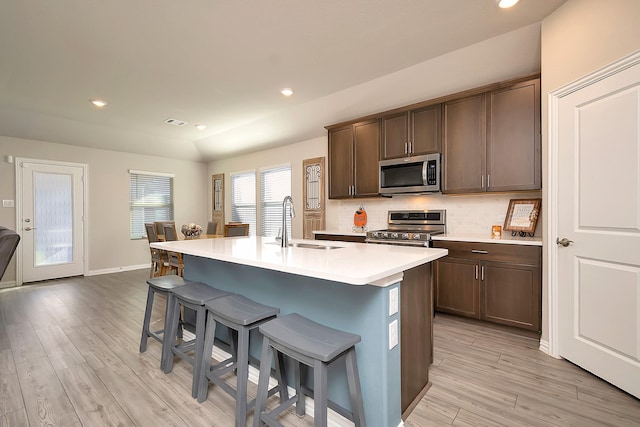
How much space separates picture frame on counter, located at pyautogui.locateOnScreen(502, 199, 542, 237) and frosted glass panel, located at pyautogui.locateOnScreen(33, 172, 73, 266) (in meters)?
7.05

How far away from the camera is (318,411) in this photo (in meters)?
1.24

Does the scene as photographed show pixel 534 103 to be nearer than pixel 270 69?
Yes

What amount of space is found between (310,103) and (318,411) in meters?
3.85

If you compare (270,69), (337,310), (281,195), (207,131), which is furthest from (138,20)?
(281,195)

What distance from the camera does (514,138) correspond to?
115 inches

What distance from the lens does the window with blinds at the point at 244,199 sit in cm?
638

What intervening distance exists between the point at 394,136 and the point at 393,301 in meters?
2.79

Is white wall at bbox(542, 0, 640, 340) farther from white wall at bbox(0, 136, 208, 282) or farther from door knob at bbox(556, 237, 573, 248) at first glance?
white wall at bbox(0, 136, 208, 282)

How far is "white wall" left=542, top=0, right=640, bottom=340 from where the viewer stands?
186 centimetres

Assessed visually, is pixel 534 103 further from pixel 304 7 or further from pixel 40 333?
pixel 40 333

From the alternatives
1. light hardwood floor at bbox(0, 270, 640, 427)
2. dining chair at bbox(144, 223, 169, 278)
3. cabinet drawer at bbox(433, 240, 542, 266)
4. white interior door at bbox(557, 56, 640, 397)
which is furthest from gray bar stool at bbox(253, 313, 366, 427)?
dining chair at bbox(144, 223, 169, 278)

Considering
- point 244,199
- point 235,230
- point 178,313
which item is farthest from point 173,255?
point 178,313

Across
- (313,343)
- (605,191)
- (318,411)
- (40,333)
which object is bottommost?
(40,333)

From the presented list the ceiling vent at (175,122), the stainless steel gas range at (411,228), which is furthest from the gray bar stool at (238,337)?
the ceiling vent at (175,122)
